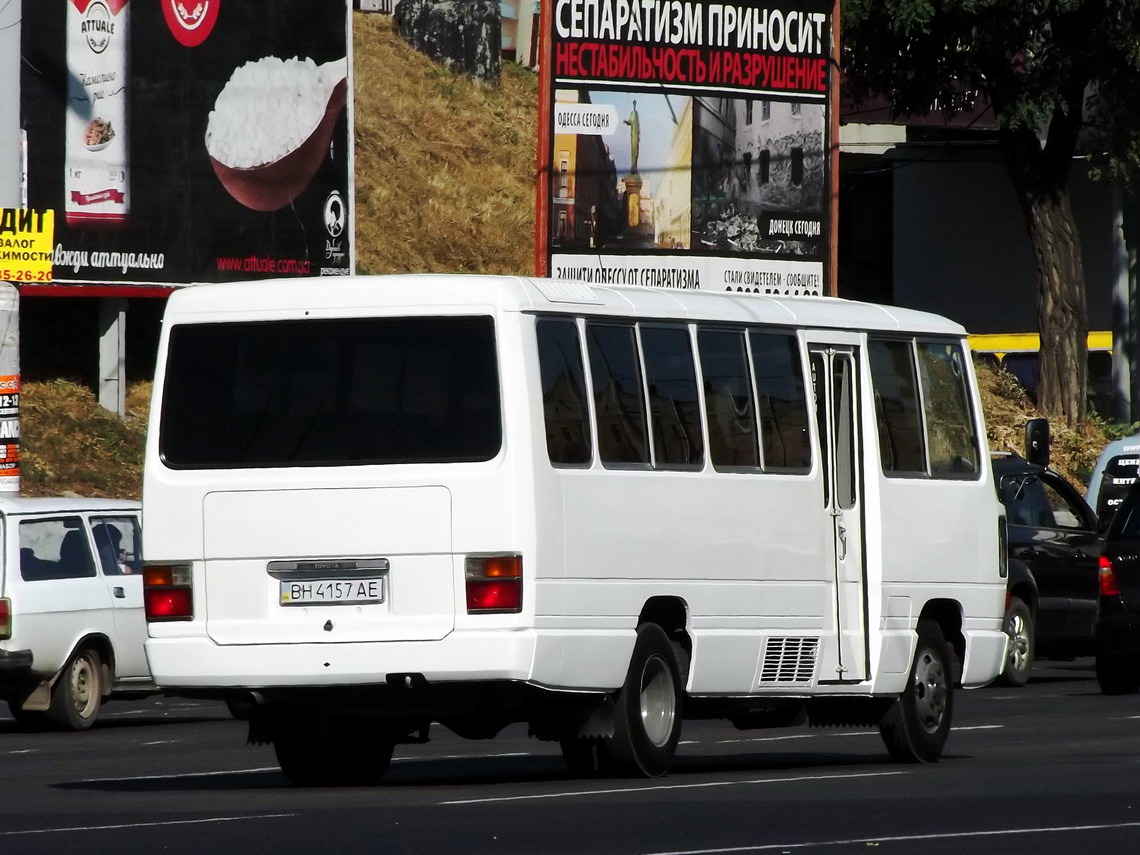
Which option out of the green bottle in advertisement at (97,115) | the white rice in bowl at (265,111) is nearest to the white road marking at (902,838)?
the green bottle in advertisement at (97,115)

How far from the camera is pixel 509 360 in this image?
12.7m

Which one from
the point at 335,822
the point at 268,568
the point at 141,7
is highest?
the point at 141,7

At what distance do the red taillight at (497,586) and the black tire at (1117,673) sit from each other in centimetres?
1008

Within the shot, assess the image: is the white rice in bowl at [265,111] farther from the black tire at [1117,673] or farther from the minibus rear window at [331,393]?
the minibus rear window at [331,393]

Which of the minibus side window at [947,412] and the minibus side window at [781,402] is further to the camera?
the minibus side window at [947,412]

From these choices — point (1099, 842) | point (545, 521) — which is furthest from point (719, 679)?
point (1099, 842)

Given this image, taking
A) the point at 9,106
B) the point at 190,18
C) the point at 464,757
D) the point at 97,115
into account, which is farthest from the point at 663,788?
the point at 190,18

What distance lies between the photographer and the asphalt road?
10.3 meters

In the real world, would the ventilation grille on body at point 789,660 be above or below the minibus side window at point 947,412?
below

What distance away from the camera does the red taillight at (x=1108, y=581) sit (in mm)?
21500

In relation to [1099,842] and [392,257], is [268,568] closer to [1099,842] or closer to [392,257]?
[1099,842]

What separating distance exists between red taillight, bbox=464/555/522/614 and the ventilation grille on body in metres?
2.26

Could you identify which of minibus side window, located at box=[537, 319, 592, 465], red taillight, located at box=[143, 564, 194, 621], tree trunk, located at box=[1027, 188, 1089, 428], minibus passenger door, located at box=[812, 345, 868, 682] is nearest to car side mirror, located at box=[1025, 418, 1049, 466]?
minibus passenger door, located at box=[812, 345, 868, 682]

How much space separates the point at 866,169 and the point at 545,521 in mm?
38575
